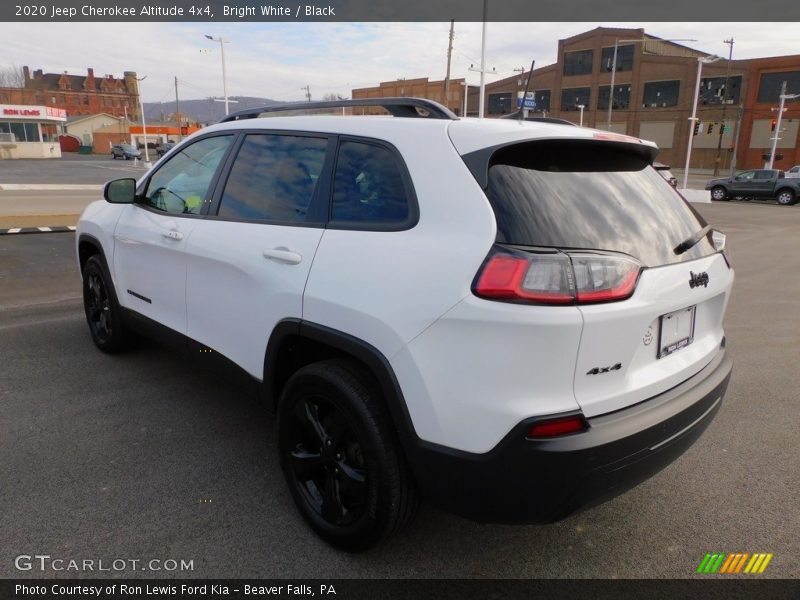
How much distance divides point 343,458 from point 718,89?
7074cm

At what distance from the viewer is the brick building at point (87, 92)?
108625mm

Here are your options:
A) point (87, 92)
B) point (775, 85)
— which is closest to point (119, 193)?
point (775, 85)

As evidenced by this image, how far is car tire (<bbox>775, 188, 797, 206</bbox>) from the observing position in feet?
87.2

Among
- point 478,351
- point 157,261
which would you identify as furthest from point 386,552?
point 157,261

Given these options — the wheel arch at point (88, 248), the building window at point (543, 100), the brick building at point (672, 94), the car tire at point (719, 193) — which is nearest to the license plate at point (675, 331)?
the wheel arch at point (88, 248)

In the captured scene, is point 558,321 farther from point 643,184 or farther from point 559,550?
point 559,550

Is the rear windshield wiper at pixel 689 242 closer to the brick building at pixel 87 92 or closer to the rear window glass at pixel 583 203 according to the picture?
the rear window glass at pixel 583 203

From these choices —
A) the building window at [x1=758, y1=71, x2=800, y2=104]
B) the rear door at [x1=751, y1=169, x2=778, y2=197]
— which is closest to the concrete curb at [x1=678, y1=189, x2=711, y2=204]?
the rear door at [x1=751, y1=169, x2=778, y2=197]

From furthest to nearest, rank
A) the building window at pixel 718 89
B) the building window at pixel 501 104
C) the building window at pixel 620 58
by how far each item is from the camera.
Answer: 1. the building window at pixel 501 104
2. the building window at pixel 620 58
3. the building window at pixel 718 89

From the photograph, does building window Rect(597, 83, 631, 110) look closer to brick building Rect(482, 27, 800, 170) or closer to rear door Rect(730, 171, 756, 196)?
brick building Rect(482, 27, 800, 170)

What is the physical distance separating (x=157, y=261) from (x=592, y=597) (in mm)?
2983

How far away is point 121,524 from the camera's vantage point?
8.63 ft

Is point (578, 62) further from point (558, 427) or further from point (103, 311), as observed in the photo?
point (558, 427)

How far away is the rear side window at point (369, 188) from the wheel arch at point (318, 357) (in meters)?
0.48
